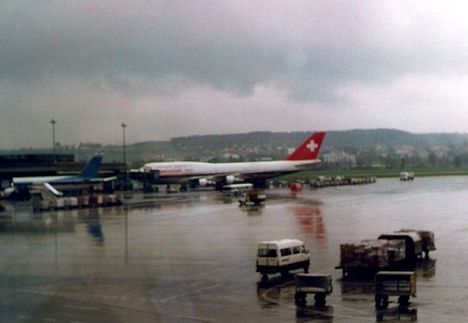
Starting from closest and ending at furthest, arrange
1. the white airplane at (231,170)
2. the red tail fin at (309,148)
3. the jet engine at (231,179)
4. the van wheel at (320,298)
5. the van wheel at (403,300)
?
1. the van wheel at (403,300)
2. the van wheel at (320,298)
3. the white airplane at (231,170)
4. the jet engine at (231,179)
5. the red tail fin at (309,148)

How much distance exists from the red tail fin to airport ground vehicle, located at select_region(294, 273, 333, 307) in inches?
3058

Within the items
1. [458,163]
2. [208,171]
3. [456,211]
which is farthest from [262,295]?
[458,163]

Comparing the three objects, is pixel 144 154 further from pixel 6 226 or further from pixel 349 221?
pixel 349 221

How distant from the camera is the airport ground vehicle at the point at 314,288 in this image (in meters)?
22.8

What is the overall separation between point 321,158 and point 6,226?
67.1 meters

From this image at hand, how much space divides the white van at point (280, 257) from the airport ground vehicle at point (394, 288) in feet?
19.5

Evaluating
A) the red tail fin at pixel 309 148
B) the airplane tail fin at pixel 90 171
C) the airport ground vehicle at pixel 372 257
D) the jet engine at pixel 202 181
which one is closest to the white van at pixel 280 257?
the airport ground vehicle at pixel 372 257

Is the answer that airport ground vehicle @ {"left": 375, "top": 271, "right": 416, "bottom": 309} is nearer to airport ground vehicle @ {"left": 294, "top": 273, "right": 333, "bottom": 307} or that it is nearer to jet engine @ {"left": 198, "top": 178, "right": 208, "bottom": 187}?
airport ground vehicle @ {"left": 294, "top": 273, "right": 333, "bottom": 307}

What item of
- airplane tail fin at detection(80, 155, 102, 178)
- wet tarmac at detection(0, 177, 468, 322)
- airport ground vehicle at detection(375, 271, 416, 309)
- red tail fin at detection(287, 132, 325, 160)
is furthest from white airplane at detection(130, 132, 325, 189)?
airport ground vehicle at detection(375, 271, 416, 309)

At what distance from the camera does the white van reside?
90.2 ft

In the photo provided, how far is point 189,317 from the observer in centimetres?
2050

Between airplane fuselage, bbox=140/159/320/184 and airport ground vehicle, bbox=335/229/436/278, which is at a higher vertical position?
airplane fuselage, bbox=140/159/320/184

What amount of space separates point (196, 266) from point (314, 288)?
8750 mm

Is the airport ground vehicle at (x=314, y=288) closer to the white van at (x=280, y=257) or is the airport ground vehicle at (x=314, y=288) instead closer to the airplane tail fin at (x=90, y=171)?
the white van at (x=280, y=257)
